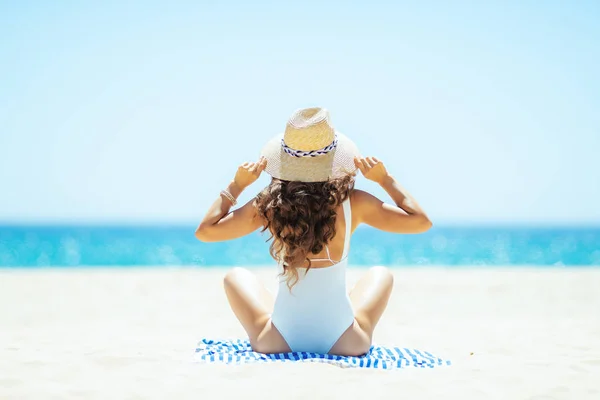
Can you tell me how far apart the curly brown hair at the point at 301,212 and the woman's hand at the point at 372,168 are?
0.16 m

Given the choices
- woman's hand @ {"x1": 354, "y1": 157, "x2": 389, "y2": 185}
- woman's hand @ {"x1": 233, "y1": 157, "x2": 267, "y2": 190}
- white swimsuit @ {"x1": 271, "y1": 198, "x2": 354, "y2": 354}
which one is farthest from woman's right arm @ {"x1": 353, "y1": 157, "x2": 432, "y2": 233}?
woman's hand @ {"x1": 233, "y1": 157, "x2": 267, "y2": 190}

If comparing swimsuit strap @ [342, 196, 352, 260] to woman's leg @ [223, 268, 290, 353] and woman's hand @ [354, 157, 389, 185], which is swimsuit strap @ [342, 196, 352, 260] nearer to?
woman's hand @ [354, 157, 389, 185]

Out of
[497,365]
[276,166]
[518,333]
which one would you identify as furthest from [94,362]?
[518,333]

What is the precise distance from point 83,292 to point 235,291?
594cm

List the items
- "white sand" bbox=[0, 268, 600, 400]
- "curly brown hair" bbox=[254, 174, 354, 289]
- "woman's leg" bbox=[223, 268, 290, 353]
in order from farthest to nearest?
1. "woman's leg" bbox=[223, 268, 290, 353]
2. "curly brown hair" bbox=[254, 174, 354, 289]
3. "white sand" bbox=[0, 268, 600, 400]

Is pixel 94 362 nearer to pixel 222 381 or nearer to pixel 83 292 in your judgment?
pixel 222 381

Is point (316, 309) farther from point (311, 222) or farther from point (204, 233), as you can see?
point (204, 233)

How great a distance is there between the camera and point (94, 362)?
11.7 feet

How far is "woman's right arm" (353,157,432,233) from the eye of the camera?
3608mm

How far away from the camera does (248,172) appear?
376 cm

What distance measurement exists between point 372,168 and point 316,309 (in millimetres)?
906

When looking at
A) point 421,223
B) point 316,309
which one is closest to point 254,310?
point 316,309

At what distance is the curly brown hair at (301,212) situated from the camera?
3.53m

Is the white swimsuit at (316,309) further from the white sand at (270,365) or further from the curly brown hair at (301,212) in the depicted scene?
the white sand at (270,365)
